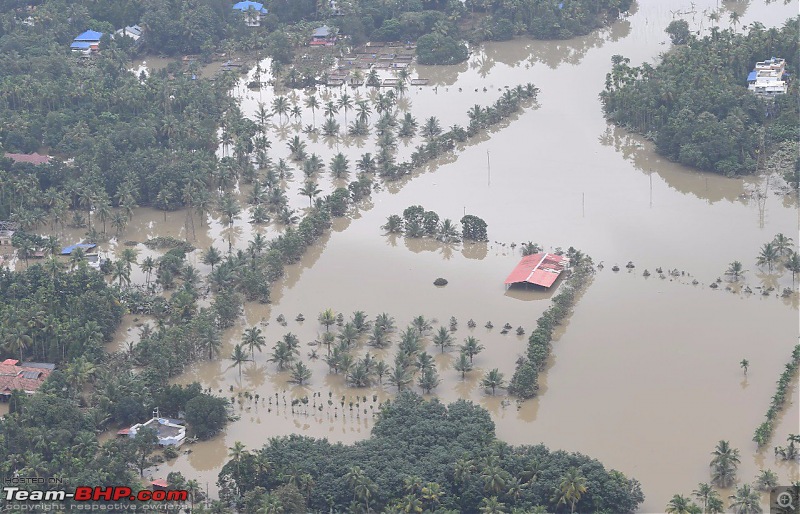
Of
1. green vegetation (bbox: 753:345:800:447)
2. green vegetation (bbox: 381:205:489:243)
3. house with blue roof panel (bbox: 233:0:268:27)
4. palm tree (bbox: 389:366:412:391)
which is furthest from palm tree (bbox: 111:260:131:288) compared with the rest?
house with blue roof panel (bbox: 233:0:268:27)

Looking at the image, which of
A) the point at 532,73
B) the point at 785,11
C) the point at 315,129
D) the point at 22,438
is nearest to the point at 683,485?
the point at 22,438

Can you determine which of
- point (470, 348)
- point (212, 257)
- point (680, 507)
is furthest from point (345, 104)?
point (680, 507)

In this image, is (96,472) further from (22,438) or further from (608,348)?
(608,348)

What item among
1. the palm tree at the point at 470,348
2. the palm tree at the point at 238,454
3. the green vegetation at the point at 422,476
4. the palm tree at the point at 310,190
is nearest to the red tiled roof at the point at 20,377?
the palm tree at the point at 238,454

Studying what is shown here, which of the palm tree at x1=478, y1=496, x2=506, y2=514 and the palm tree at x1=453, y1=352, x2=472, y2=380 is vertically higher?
the palm tree at x1=478, y1=496, x2=506, y2=514

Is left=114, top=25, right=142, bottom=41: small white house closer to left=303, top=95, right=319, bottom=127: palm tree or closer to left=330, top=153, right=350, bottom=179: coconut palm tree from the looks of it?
left=303, top=95, right=319, bottom=127: palm tree
